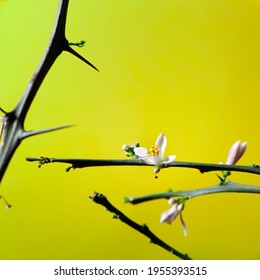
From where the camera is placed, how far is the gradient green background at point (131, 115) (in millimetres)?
759

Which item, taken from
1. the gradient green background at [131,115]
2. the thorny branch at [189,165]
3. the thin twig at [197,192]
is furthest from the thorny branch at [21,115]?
the gradient green background at [131,115]

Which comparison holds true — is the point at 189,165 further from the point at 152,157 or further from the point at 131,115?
the point at 131,115

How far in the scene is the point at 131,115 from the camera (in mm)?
804

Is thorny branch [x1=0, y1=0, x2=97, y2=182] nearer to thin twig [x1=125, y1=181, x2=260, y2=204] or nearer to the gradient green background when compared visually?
thin twig [x1=125, y1=181, x2=260, y2=204]

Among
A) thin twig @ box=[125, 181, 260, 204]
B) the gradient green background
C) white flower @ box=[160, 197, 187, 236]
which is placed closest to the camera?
thin twig @ box=[125, 181, 260, 204]

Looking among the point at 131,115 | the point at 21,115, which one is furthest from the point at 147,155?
the point at 131,115

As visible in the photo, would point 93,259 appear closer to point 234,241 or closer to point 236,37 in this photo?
point 234,241

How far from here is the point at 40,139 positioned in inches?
31.6

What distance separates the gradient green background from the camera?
76 cm

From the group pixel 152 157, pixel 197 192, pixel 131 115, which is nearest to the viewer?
pixel 197 192

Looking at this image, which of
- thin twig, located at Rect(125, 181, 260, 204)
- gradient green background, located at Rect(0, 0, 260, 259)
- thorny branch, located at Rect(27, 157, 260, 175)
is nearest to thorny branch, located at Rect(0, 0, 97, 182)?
thorny branch, located at Rect(27, 157, 260, 175)

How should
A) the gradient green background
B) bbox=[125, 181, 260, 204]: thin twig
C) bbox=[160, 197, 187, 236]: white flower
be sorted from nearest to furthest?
1. bbox=[125, 181, 260, 204]: thin twig
2. bbox=[160, 197, 187, 236]: white flower
3. the gradient green background

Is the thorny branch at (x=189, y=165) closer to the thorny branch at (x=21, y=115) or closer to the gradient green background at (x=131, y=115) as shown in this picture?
the thorny branch at (x=21, y=115)

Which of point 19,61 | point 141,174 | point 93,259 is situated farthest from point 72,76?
point 93,259
